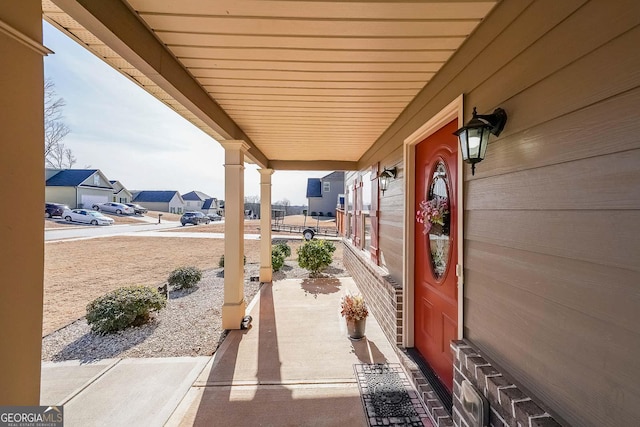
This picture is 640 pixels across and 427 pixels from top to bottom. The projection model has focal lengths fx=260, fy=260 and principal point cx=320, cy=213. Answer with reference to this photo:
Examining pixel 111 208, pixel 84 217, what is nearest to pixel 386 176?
pixel 84 217

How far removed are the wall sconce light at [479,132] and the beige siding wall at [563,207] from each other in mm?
51

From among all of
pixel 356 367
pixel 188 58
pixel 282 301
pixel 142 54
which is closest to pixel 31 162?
pixel 142 54

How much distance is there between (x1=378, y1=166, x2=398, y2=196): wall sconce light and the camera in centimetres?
339

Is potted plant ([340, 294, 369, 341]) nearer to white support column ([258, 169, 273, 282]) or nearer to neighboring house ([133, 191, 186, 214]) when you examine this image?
white support column ([258, 169, 273, 282])

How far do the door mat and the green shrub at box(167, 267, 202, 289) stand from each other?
4.22 metres

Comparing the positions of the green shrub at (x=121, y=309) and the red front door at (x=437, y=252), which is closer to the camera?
the red front door at (x=437, y=252)

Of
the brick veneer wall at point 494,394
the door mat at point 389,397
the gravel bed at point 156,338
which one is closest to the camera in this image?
the brick veneer wall at point 494,394

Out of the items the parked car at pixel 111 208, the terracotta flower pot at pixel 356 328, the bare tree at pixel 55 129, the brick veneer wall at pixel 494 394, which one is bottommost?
the terracotta flower pot at pixel 356 328

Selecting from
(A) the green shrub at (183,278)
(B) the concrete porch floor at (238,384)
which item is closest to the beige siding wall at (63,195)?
(A) the green shrub at (183,278)

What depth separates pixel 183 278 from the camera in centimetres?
550

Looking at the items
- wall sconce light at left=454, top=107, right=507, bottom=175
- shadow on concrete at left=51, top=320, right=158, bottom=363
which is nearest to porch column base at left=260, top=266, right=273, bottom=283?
shadow on concrete at left=51, top=320, right=158, bottom=363

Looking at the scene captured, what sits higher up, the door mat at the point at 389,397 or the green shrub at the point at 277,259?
the green shrub at the point at 277,259

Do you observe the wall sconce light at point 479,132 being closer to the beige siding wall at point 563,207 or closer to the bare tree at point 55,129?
the beige siding wall at point 563,207

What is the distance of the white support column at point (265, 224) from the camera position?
235 inches
